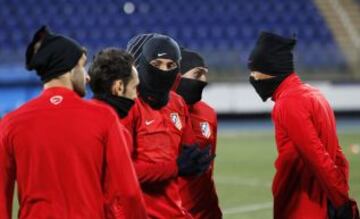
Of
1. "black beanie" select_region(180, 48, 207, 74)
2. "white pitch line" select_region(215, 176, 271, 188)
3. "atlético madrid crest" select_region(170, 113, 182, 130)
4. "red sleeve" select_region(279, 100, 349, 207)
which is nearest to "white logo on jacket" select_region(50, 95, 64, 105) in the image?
"atlético madrid crest" select_region(170, 113, 182, 130)

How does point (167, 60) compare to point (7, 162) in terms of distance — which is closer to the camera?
point (7, 162)

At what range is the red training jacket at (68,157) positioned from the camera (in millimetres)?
3541

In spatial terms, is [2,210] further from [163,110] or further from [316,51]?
[316,51]

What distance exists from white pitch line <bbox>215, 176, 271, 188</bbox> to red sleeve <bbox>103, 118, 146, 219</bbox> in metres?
7.55

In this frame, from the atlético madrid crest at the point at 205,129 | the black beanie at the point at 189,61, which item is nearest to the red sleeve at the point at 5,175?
the atlético madrid crest at the point at 205,129

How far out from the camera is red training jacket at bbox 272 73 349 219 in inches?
183

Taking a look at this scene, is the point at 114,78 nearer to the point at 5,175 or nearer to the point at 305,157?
the point at 5,175

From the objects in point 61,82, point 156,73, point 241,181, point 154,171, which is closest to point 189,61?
point 156,73

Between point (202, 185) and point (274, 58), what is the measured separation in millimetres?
984

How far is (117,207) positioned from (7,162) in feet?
1.80

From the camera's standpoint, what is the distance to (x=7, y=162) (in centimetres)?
365

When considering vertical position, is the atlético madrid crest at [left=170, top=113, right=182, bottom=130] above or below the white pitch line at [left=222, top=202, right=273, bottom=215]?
above

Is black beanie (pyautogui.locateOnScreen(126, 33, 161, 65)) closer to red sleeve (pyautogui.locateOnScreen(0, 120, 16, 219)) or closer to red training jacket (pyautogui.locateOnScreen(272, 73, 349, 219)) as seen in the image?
red training jacket (pyautogui.locateOnScreen(272, 73, 349, 219))

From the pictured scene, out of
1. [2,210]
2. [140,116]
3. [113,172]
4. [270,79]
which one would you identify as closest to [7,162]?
[2,210]
